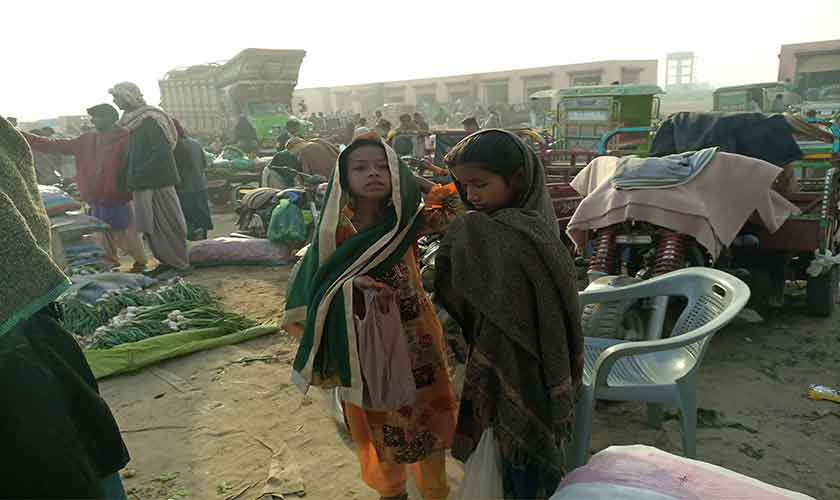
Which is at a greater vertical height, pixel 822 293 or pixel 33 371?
pixel 33 371

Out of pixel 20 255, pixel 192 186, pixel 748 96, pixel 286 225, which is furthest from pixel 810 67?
pixel 20 255

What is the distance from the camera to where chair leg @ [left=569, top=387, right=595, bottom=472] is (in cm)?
214

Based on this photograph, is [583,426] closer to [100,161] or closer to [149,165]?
[149,165]

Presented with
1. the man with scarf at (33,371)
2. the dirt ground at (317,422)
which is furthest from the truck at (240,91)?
the man with scarf at (33,371)

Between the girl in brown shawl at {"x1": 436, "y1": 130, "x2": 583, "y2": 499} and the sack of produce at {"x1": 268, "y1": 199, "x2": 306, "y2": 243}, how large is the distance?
17.2 feet

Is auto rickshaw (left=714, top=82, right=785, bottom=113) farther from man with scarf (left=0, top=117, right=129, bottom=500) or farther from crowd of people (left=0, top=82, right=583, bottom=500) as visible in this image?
man with scarf (left=0, top=117, right=129, bottom=500)

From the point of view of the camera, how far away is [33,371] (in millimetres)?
1055

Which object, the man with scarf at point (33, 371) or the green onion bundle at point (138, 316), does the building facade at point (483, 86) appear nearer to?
the green onion bundle at point (138, 316)

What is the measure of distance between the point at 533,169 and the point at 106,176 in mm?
5895

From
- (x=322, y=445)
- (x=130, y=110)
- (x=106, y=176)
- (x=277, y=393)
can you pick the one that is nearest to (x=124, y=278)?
(x=106, y=176)

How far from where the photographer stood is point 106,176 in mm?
6164

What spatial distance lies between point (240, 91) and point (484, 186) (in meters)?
18.8

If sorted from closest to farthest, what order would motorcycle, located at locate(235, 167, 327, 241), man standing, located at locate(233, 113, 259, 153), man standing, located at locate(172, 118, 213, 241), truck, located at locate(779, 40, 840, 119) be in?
motorcycle, located at locate(235, 167, 327, 241), man standing, located at locate(172, 118, 213, 241), man standing, located at locate(233, 113, 259, 153), truck, located at locate(779, 40, 840, 119)

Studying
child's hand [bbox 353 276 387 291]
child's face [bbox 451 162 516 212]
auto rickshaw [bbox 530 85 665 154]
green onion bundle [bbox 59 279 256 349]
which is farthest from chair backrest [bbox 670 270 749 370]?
auto rickshaw [bbox 530 85 665 154]
